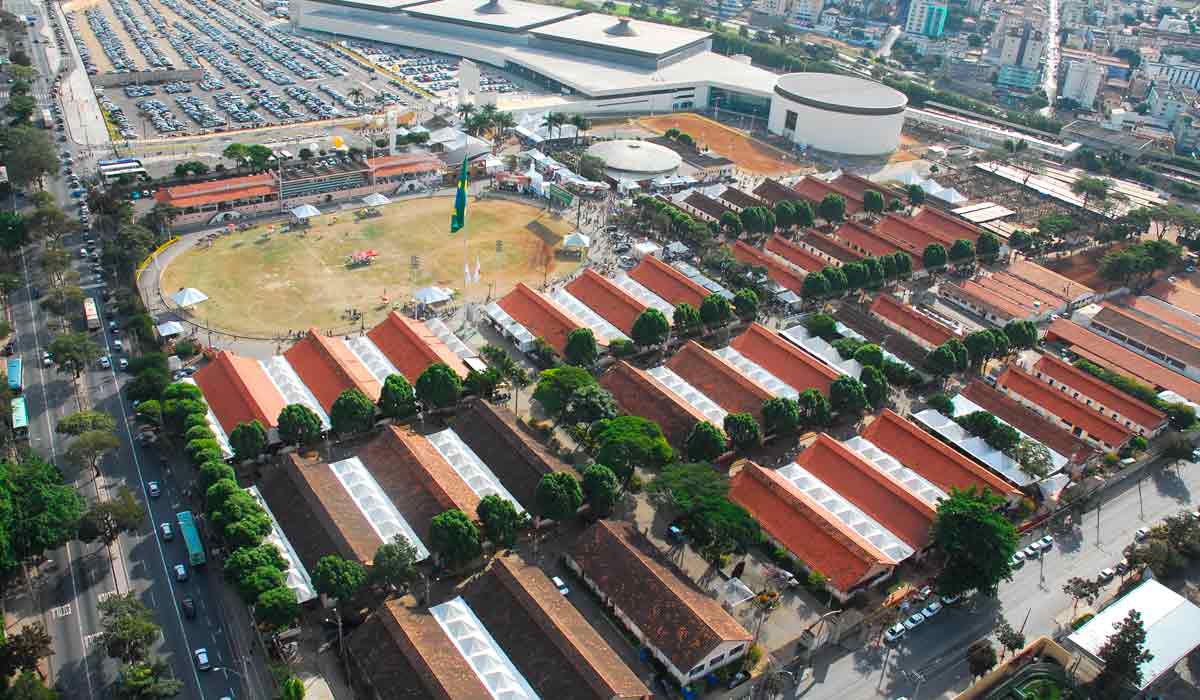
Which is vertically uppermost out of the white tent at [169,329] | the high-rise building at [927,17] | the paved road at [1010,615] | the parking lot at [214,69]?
the high-rise building at [927,17]

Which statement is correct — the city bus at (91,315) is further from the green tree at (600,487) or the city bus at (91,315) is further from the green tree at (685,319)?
the green tree at (685,319)

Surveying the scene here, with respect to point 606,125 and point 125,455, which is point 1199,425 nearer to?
point 125,455

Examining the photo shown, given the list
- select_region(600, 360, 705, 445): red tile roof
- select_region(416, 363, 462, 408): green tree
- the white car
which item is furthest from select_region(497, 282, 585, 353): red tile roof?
the white car

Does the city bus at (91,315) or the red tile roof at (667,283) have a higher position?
the red tile roof at (667,283)

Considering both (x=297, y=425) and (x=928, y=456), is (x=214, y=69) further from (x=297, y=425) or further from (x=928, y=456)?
(x=928, y=456)

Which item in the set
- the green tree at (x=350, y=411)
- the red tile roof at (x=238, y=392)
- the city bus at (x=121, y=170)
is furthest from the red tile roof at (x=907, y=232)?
the city bus at (x=121, y=170)

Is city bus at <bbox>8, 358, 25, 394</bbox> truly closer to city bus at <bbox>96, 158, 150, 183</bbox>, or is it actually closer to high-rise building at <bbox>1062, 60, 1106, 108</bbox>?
city bus at <bbox>96, 158, 150, 183</bbox>
